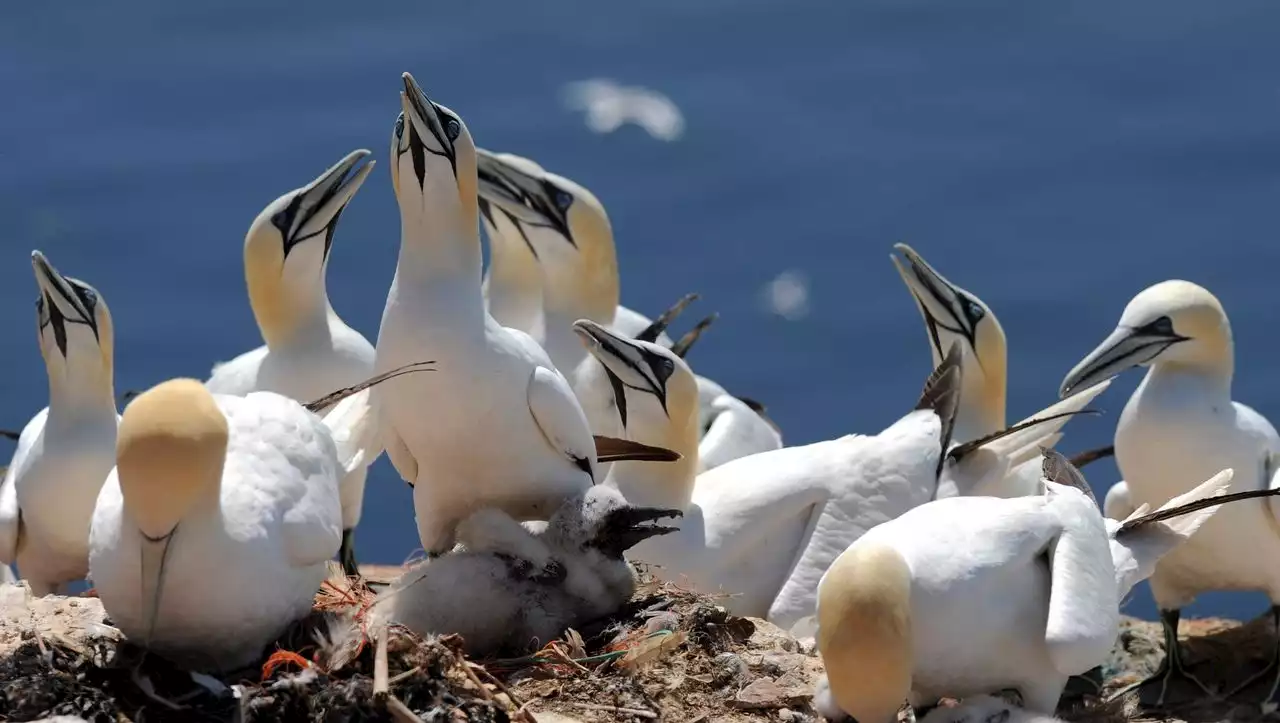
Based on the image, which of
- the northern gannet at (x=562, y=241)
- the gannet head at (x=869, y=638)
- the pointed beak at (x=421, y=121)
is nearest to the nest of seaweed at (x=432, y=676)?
the gannet head at (x=869, y=638)

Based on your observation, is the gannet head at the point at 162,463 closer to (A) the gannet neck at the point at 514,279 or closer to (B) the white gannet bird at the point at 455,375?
(B) the white gannet bird at the point at 455,375

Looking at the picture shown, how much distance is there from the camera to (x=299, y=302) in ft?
25.9

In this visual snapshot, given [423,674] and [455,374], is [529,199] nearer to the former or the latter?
[455,374]

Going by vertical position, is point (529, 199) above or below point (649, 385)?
above

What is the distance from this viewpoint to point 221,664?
525 cm

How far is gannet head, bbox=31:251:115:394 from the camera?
7117mm

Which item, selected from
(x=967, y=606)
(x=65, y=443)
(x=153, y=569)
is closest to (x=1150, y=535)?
(x=967, y=606)

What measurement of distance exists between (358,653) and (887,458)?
8.89 ft

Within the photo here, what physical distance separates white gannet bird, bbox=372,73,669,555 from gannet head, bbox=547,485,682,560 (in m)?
0.19

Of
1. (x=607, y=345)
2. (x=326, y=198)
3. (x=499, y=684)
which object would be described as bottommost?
(x=499, y=684)

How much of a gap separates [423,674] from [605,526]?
1011 millimetres

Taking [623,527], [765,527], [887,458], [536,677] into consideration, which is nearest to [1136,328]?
[887,458]

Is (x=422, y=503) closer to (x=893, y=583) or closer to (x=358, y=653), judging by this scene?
(x=358, y=653)

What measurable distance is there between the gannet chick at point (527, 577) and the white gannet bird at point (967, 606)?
872 mm
